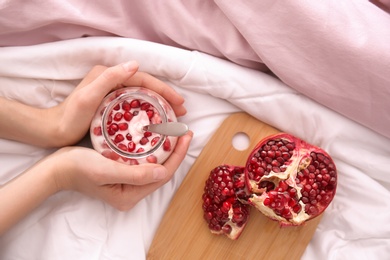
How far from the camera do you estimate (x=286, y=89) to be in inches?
41.1

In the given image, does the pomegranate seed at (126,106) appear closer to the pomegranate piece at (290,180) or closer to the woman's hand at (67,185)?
the woman's hand at (67,185)

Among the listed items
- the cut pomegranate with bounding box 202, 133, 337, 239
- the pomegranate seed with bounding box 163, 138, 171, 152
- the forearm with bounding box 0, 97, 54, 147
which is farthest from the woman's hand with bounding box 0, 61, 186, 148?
the cut pomegranate with bounding box 202, 133, 337, 239

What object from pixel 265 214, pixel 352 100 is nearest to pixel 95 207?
pixel 265 214

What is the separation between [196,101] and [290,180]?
30 centimetres

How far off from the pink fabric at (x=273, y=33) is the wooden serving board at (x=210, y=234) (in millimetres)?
214

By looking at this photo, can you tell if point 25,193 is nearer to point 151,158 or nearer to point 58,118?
point 58,118

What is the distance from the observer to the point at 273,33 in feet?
3.22

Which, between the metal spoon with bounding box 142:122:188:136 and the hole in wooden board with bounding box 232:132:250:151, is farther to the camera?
the hole in wooden board with bounding box 232:132:250:151

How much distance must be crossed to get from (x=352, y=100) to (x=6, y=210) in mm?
808

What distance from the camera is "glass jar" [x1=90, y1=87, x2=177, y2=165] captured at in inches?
36.0

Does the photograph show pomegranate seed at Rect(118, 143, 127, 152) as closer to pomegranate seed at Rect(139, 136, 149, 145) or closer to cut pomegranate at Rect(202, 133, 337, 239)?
pomegranate seed at Rect(139, 136, 149, 145)

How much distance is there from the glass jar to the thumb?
0.03m

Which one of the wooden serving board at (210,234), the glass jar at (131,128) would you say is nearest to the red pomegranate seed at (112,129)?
the glass jar at (131,128)

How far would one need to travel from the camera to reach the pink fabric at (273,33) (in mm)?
939
